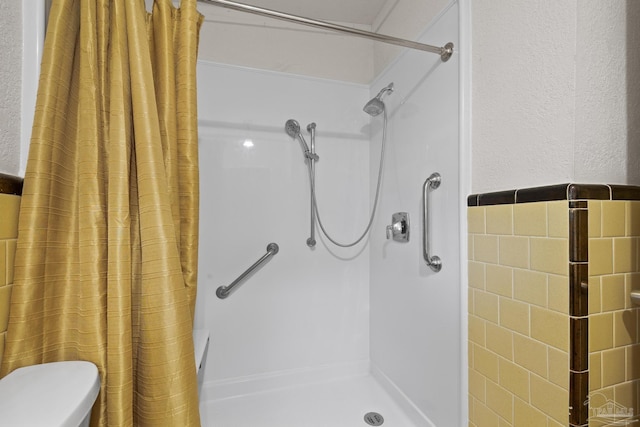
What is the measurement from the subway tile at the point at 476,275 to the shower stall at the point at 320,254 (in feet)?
0.62

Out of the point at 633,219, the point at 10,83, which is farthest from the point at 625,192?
the point at 10,83

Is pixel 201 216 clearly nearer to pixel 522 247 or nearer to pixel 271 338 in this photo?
pixel 271 338

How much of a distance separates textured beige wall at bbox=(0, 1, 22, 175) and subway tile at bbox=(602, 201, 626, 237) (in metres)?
1.37

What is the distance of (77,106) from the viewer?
0.77 meters

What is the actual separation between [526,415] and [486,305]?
0.29 metres

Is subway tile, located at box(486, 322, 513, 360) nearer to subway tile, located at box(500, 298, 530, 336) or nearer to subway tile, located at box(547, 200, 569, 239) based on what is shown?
subway tile, located at box(500, 298, 530, 336)

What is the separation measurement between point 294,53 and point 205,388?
6.30 feet

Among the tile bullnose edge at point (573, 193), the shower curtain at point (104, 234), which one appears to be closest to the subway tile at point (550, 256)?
the tile bullnose edge at point (573, 193)

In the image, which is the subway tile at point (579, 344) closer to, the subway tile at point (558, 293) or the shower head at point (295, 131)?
the subway tile at point (558, 293)

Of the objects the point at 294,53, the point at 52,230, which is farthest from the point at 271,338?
the point at 294,53

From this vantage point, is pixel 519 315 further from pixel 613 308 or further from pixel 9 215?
pixel 9 215

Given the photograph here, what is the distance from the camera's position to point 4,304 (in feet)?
2.15

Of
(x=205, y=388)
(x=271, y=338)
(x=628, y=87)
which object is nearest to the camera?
(x=628, y=87)

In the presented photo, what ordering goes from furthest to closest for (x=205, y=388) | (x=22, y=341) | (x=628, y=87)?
(x=205, y=388) → (x=628, y=87) → (x=22, y=341)
